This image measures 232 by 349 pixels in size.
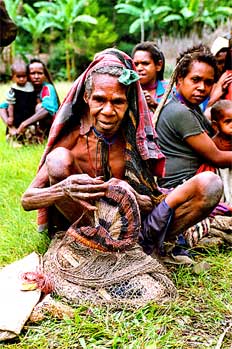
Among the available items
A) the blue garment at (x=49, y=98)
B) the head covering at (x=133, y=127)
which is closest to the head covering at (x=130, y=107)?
the head covering at (x=133, y=127)

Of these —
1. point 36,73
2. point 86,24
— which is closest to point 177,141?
Answer: point 36,73

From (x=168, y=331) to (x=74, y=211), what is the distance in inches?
32.6

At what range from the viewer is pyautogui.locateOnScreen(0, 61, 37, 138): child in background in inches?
284

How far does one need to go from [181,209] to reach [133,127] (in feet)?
1.82

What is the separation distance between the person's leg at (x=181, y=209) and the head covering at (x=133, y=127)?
0.42 feet

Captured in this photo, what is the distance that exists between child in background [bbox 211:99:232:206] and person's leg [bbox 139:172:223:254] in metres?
1.07

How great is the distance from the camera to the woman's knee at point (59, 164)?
9.25 feet

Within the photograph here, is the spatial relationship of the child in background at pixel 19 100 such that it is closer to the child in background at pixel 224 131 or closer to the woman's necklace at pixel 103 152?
the child in background at pixel 224 131

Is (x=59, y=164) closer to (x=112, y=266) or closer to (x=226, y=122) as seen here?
→ (x=112, y=266)

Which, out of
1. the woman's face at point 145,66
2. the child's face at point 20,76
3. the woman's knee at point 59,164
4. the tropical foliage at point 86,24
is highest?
the woman's face at point 145,66

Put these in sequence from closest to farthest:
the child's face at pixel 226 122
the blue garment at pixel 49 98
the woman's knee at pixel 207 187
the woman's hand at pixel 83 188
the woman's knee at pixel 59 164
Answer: the woman's hand at pixel 83 188 → the woman's knee at pixel 59 164 → the woman's knee at pixel 207 187 → the child's face at pixel 226 122 → the blue garment at pixel 49 98

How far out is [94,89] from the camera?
9.14ft

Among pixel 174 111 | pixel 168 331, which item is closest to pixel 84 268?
pixel 168 331

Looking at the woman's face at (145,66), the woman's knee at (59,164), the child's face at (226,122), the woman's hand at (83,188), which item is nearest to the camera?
the woman's hand at (83,188)
